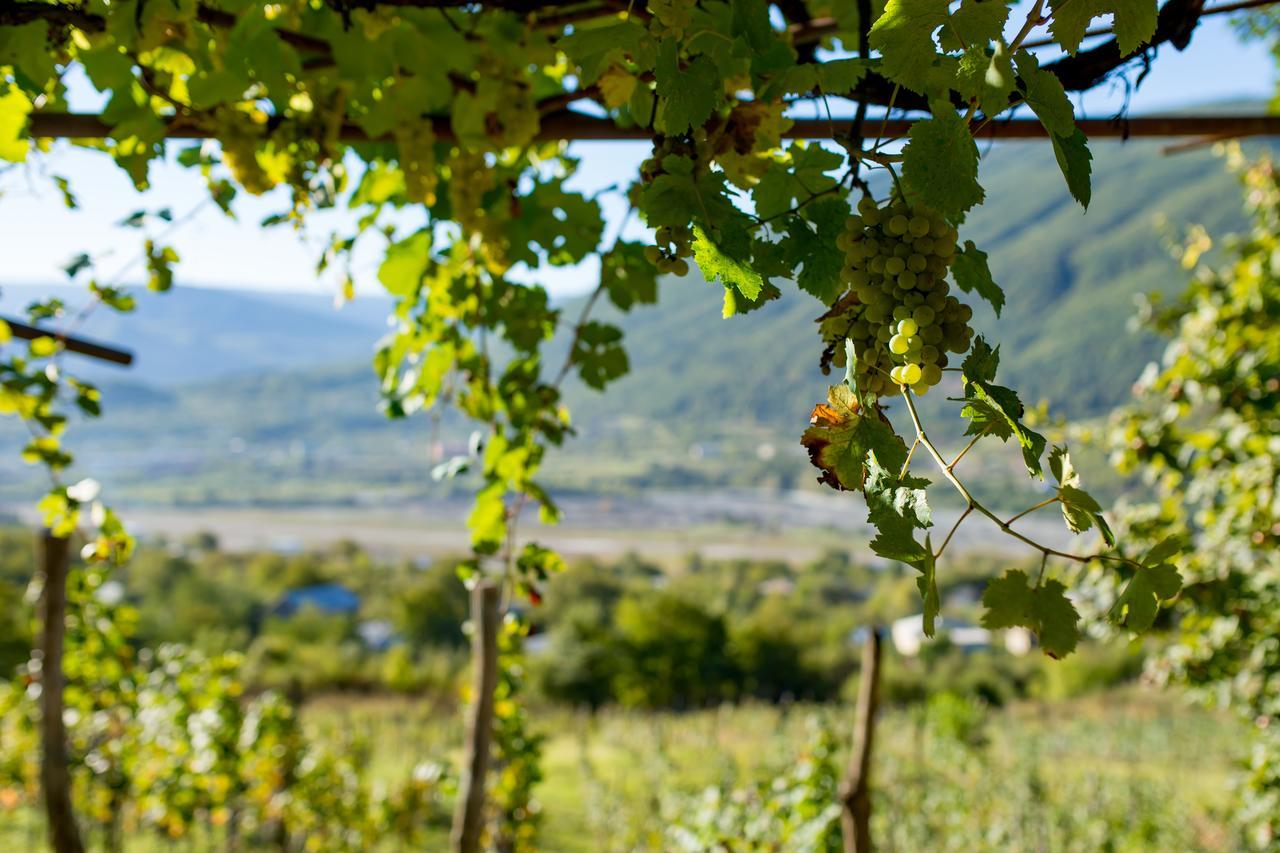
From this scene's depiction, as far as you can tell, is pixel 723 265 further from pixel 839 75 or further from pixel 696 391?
pixel 696 391

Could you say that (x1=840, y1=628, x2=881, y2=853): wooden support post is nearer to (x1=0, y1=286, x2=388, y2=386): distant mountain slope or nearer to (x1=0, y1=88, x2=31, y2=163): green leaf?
(x1=0, y1=88, x2=31, y2=163): green leaf

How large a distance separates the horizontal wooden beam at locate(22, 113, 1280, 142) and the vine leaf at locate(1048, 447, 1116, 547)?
0.43 metres

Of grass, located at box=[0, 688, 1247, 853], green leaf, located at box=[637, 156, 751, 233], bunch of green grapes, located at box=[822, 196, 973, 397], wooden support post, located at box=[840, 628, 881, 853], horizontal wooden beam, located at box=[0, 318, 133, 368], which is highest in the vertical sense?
horizontal wooden beam, located at box=[0, 318, 133, 368]

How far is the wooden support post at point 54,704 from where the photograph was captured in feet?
6.61

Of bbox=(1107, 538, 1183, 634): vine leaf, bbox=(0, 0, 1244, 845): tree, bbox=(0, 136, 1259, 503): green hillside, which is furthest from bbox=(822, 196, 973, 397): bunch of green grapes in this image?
bbox=(0, 136, 1259, 503): green hillside

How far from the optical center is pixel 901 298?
57 cm

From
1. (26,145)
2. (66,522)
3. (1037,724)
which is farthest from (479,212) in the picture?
(1037,724)

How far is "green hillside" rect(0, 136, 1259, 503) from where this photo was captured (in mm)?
89375

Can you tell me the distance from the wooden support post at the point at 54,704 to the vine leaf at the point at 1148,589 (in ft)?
6.92

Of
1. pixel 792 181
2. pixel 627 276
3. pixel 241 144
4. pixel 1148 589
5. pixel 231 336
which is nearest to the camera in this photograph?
pixel 1148 589

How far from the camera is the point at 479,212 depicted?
5.45 feet

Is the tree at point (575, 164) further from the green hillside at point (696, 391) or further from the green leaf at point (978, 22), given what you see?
the green hillside at point (696, 391)

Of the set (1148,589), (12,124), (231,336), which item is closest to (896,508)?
(1148,589)

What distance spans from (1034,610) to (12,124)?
1.11 metres
